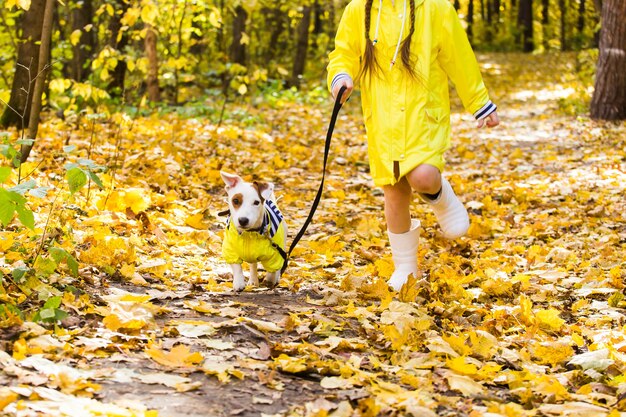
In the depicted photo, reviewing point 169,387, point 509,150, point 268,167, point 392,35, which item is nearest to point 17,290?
point 169,387

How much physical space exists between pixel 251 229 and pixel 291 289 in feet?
1.91

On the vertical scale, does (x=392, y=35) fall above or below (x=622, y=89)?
above

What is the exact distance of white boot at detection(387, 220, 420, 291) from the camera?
427cm

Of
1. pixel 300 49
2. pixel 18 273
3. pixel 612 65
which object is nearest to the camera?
pixel 18 273

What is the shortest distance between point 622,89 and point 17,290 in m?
10.1

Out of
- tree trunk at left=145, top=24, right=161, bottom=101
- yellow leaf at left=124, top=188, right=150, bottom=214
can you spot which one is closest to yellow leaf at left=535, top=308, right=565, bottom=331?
yellow leaf at left=124, top=188, right=150, bottom=214

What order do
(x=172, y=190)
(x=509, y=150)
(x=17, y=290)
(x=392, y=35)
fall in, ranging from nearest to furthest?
(x=17, y=290), (x=392, y=35), (x=172, y=190), (x=509, y=150)

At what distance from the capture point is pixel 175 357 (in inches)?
108

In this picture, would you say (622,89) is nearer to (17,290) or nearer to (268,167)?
(268,167)

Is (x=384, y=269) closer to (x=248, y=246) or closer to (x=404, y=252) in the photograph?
(x=404, y=252)

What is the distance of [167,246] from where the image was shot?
Answer: 495 cm

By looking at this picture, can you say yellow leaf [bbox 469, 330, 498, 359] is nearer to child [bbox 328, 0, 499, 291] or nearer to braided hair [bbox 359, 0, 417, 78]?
child [bbox 328, 0, 499, 291]

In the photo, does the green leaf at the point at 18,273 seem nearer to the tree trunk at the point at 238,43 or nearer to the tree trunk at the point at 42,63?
the tree trunk at the point at 42,63

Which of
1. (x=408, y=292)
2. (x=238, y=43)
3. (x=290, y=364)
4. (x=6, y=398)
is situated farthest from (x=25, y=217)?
(x=238, y=43)
